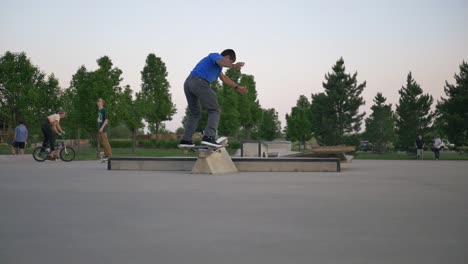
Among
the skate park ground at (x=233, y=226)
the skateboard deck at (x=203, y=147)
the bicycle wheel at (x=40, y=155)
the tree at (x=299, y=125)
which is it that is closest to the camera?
the skate park ground at (x=233, y=226)

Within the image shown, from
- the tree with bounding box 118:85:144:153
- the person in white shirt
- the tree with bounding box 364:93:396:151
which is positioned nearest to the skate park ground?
the person in white shirt

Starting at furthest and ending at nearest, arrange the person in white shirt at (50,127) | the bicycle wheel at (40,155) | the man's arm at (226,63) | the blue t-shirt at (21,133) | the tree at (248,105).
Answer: the tree at (248,105), the blue t-shirt at (21,133), the bicycle wheel at (40,155), the person in white shirt at (50,127), the man's arm at (226,63)

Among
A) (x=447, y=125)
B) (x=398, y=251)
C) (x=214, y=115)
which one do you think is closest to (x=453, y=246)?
(x=398, y=251)

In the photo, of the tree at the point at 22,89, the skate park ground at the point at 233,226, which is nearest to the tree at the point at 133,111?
the tree at the point at 22,89

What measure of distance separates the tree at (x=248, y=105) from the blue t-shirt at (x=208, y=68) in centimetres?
5389

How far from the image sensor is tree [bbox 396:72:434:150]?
54969 millimetres

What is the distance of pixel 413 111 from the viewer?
5588 centimetres

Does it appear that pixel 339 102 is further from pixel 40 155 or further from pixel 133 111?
pixel 40 155

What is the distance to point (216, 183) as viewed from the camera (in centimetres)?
812

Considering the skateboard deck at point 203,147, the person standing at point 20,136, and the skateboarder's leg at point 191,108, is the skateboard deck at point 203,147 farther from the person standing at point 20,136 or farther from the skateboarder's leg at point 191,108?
the person standing at point 20,136

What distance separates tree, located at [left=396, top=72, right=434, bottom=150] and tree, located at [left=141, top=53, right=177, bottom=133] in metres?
27.9

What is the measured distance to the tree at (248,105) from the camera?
212 feet

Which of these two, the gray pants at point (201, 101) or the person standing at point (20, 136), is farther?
the person standing at point (20, 136)

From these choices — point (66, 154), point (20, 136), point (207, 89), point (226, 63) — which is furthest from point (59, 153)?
point (226, 63)
